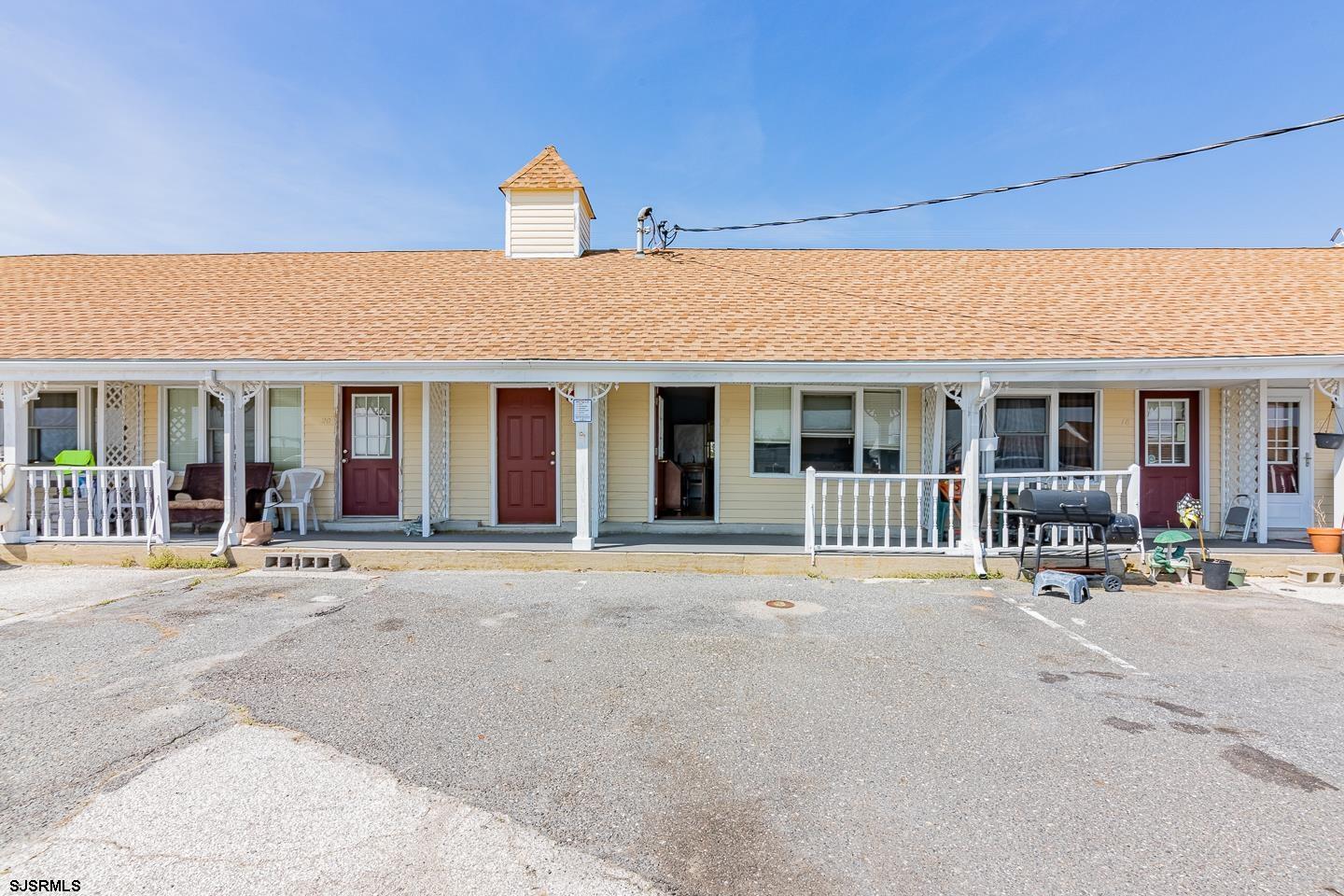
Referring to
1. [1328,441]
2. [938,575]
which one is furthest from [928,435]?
[1328,441]

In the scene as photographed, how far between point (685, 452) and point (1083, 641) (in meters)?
6.99

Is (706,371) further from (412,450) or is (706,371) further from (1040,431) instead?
(1040,431)

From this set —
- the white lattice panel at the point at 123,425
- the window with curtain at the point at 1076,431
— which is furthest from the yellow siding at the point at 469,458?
the window with curtain at the point at 1076,431

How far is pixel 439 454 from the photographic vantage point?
995 cm

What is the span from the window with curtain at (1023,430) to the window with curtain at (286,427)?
1073 centimetres

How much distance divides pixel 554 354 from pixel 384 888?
21.2 ft

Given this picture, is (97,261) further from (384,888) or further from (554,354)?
(384,888)

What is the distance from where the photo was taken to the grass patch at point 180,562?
26.8 ft

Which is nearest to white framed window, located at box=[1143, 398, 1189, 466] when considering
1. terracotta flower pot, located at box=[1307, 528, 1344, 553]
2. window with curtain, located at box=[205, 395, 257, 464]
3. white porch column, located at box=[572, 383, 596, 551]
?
terracotta flower pot, located at box=[1307, 528, 1344, 553]

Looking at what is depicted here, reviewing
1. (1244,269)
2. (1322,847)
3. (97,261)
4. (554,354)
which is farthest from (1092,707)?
(97,261)

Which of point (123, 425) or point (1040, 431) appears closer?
point (1040, 431)

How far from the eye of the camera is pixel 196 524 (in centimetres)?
941

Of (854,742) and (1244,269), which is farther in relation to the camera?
(1244,269)

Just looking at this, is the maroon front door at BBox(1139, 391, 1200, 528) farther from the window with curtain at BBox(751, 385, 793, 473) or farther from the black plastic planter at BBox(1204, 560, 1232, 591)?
the window with curtain at BBox(751, 385, 793, 473)
